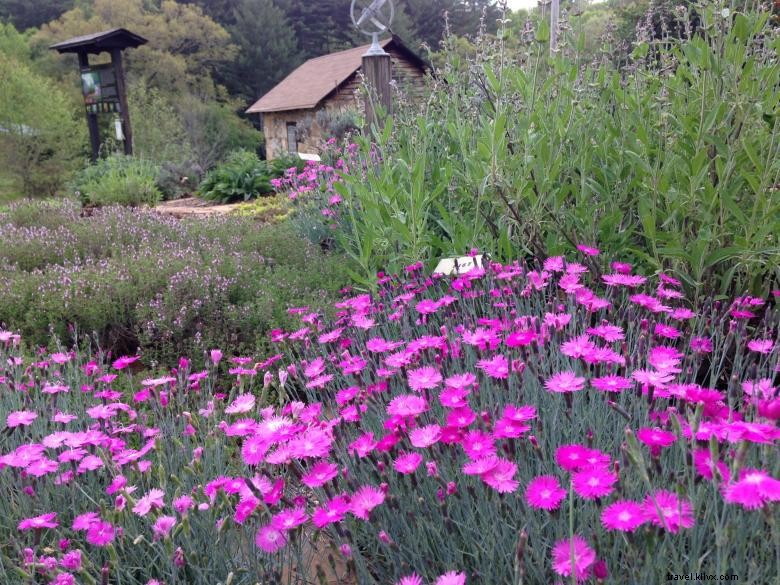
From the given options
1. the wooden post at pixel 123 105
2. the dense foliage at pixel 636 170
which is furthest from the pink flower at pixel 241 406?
the wooden post at pixel 123 105

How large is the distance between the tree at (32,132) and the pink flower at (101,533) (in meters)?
23.0

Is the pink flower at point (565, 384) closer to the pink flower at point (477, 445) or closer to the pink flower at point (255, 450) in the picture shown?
the pink flower at point (477, 445)

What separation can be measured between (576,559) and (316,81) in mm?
23936

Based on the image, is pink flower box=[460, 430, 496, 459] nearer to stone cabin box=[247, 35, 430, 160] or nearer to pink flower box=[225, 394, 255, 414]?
pink flower box=[225, 394, 255, 414]

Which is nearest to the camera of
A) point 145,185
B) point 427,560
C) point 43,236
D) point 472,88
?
point 427,560

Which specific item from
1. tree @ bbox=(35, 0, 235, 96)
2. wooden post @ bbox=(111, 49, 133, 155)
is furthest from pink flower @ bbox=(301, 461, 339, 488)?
tree @ bbox=(35, 0, 235, 96)

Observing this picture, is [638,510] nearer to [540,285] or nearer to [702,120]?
[540,285]

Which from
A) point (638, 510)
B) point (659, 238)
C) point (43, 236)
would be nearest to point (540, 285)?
point (659, 238)

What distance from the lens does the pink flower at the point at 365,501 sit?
120 cm

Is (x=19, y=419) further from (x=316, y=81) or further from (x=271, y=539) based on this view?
(x=316, y=81)

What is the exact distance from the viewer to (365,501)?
4.07ft

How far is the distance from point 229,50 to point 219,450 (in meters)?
34.3

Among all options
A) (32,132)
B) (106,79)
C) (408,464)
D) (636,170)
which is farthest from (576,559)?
(32,132)

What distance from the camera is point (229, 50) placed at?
1288 inches
